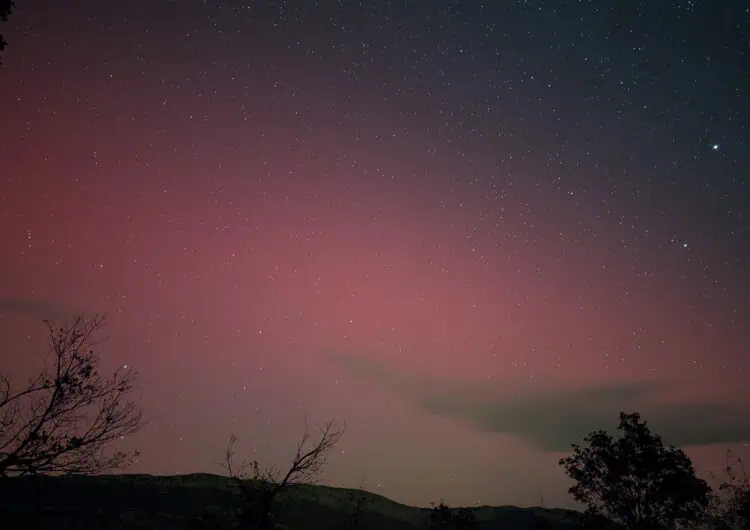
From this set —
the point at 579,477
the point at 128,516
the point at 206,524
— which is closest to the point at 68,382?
the point at 206,524

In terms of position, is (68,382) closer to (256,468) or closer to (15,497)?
(256,468)

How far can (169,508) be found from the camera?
102m

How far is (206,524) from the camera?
31781 mm

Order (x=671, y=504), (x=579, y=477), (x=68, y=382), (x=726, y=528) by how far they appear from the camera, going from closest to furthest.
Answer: (x=68, y=382) → (x=671, y=504) → (x=579, y=477) → (x=726, y=528)

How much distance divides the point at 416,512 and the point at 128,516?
77.3 metres

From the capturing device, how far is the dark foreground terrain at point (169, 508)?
87812 mm

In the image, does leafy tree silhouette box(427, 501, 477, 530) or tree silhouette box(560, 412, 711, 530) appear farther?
leafy tree silhouette box(427, 501, 477, 530)

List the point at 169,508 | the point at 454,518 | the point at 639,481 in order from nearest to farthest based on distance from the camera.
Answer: the point at 639,481
the point at 454,518
the point at 169,508

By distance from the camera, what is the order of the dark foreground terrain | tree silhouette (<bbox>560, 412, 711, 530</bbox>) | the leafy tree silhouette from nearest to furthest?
tree silhouette (<bbox>560, 412, 711, 530</bbox>) → the leafy tree silhouette → the dark foreground terrain

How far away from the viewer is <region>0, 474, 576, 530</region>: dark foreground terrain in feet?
288

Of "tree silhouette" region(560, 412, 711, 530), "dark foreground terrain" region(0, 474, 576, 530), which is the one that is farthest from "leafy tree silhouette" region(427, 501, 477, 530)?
"tree silhouette" region(560, 412, 711, 530)

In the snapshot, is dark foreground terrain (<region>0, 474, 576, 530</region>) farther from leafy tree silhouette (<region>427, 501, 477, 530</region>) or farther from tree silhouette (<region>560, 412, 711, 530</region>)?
tree silhouette (<region>560, 412, 711, 530</region>)

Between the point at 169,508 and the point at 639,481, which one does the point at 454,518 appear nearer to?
the point at 639,481

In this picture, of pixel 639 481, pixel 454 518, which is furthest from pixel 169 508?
pixel 639 481
